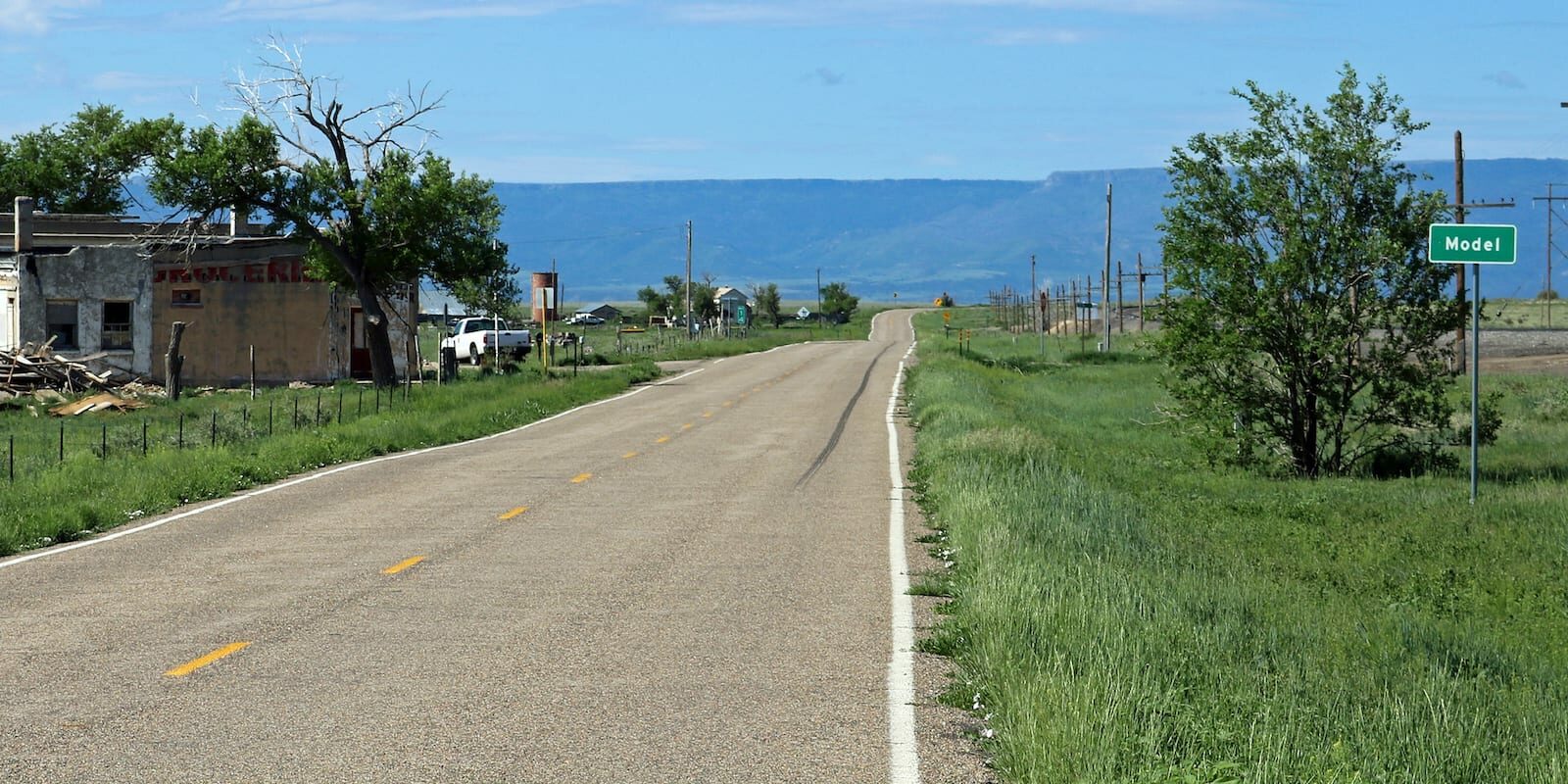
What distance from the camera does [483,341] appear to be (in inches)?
2744

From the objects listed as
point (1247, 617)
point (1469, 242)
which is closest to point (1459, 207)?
point (1469, 242)

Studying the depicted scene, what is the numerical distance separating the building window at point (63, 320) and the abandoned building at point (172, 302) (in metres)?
0.03

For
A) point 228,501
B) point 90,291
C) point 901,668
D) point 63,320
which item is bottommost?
point 901,668

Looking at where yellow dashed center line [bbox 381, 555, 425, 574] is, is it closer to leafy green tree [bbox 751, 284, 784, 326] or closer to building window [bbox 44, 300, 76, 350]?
building window [bbox 44, 300, 76, 350]

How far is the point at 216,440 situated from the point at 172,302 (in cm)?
2414

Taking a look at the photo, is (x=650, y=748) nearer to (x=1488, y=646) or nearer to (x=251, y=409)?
(x=1488, y=646)

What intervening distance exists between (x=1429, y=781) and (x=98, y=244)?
158 ft

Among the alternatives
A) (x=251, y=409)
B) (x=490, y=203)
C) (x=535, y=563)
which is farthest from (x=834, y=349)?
(x=535, y=563)

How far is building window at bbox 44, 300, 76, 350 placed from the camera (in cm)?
4756

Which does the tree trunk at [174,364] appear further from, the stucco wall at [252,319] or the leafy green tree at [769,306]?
the leafy green tree at [769,306]

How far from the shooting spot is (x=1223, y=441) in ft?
86.0

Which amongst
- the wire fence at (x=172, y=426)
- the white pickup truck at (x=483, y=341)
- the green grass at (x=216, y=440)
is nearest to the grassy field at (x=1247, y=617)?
the green grass at (x=216, y=440)

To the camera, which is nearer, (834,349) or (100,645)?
(100,645)

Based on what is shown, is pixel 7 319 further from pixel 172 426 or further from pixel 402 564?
pixel 402 564
